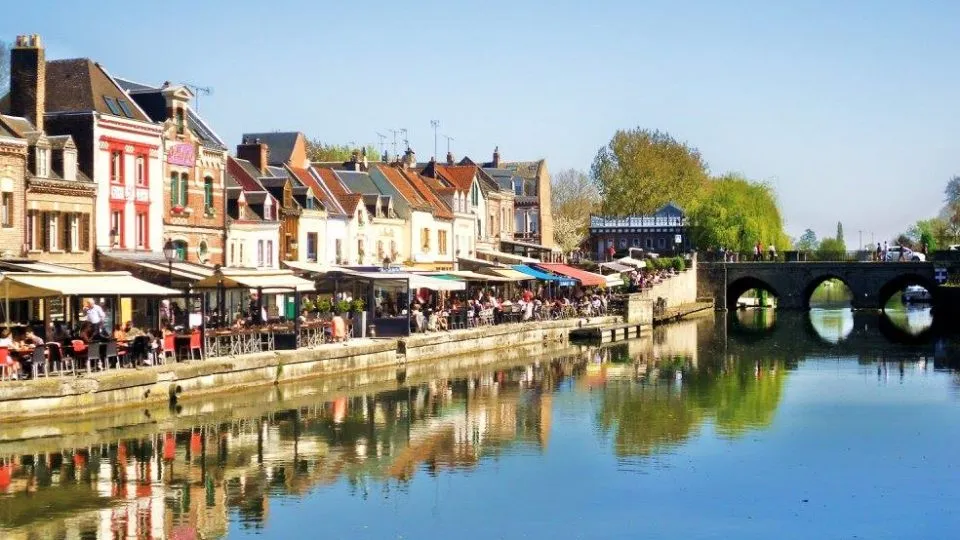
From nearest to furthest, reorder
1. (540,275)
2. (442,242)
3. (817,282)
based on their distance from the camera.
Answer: (540,275)
(442,242)
(817,282)

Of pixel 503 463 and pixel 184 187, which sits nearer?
pixel 503 463

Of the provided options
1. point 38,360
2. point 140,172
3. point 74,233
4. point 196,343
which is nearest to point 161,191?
point 140,172

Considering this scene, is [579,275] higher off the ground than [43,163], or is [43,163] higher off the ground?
[43,163]

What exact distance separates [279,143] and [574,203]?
7021cm

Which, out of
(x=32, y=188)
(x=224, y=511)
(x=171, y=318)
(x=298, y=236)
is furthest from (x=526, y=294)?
(x=224, y=511)

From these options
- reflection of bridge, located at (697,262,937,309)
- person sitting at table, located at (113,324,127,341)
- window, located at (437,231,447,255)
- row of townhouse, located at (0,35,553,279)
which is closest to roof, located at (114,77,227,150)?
row of townhouse, located at (0,35,553,279)

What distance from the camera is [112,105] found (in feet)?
158

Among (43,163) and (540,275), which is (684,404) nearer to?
(43,163)

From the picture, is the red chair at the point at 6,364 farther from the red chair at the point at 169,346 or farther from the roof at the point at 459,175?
the roof at the point at 459,175

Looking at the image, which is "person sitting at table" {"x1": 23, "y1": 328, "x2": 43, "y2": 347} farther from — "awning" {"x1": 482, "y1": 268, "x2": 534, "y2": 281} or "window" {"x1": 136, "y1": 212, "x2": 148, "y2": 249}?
"awning" {"x1": 482, "y1": 268, "x2": 534, "y2": 281}

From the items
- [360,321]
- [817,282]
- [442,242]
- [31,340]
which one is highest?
[442,242]

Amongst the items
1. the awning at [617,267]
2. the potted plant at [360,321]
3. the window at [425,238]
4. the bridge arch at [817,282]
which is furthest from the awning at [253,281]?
the bridge arch at [817,282]

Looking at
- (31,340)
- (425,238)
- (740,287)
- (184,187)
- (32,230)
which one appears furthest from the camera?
(740,287)

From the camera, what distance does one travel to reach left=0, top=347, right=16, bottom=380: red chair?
32.5 metres
